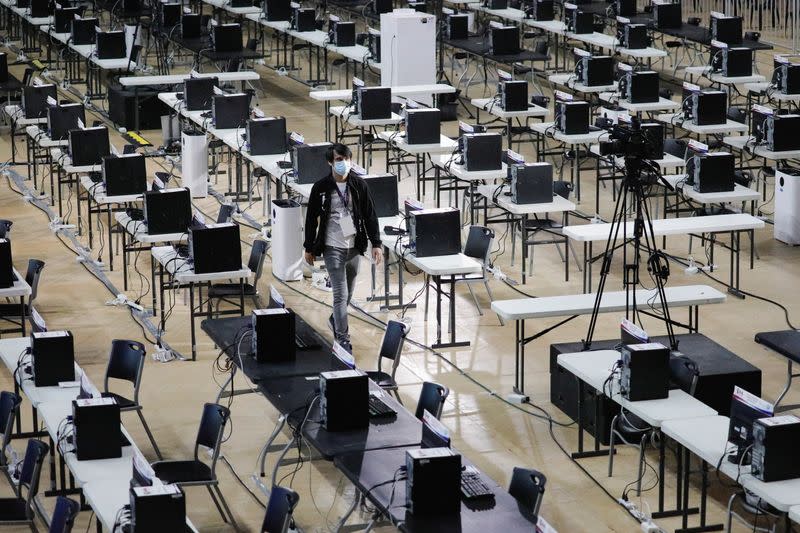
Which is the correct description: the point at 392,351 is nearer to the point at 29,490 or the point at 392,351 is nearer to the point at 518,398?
the point at 518,398

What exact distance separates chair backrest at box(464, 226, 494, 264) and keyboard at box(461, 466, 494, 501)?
4735 mm

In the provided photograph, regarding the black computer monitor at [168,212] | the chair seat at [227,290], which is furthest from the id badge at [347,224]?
the black computer monitor at [168,212]

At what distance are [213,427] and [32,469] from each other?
3.34ft

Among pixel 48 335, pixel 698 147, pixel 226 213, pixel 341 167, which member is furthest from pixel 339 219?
pixel 698 147

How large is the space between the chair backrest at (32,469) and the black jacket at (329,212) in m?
3.36

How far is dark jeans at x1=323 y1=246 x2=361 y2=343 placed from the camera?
1100 centimetres

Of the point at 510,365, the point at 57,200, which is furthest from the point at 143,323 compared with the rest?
the point at 57,200

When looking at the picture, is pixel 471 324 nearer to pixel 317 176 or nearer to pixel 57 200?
pixel 317 176

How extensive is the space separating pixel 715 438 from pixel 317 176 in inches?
251

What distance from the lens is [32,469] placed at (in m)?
7.98

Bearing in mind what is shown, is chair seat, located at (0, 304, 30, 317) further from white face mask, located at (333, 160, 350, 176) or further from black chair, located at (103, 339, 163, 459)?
white face mask, located at (333, 160, 350, 176)

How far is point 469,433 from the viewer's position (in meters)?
10.1

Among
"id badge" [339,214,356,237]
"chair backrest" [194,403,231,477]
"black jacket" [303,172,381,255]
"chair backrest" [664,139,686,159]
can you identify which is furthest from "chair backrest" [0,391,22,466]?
"chair backrest" [664,139,686,159]

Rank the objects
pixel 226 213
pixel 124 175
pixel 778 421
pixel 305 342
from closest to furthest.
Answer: pixel 778 421 → pixel 305 342 → pixel 226 213 → pixel 124 175
